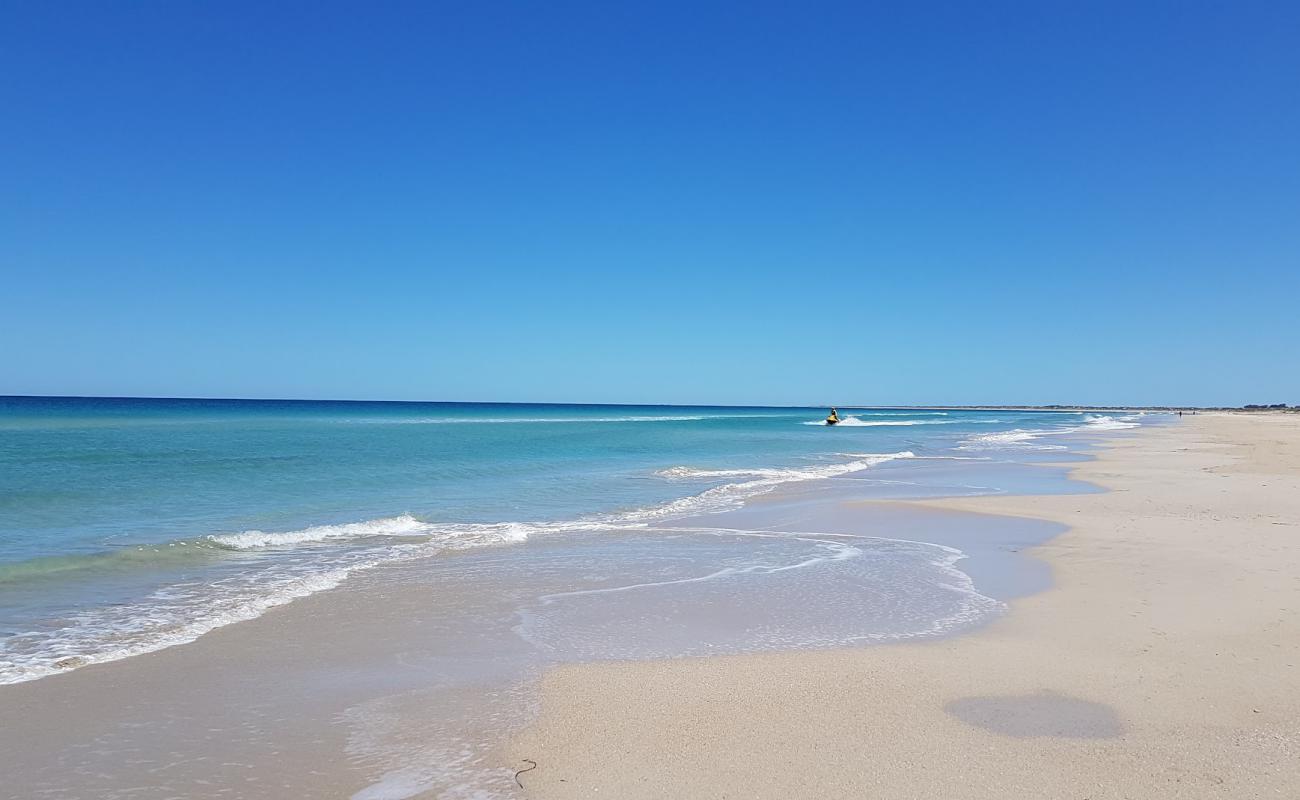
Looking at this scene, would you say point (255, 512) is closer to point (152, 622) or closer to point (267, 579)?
point (267, 579)

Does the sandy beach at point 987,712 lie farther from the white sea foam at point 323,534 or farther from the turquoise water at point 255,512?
the white sea foam at point 323,534

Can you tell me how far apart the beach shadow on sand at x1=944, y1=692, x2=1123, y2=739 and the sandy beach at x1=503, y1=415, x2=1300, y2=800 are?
19 millimetres

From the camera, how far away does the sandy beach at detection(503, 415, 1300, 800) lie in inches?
183

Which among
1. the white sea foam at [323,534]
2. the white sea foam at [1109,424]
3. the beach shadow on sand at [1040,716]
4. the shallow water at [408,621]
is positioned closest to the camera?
the shallow water at [408,621]

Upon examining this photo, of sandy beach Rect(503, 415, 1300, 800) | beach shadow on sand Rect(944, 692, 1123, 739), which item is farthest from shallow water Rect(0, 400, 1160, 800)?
beach shadow on sand Rect(944, 692, 1123, 739)

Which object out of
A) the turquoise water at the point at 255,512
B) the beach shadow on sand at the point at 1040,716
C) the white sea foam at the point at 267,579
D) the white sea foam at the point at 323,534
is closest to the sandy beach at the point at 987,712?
the beach shadow on sand at the point at 1040,716

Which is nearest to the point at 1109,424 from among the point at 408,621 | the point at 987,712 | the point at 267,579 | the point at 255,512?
the point at 255,512

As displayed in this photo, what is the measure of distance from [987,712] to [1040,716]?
36 centimetres

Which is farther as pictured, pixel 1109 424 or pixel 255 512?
pixel 1109 424

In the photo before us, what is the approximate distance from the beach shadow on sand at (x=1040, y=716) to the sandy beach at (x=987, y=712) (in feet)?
0.06

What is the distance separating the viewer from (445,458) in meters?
33.0

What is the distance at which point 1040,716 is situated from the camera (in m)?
5.63

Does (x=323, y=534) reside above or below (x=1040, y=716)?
below

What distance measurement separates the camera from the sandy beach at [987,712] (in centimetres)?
464
